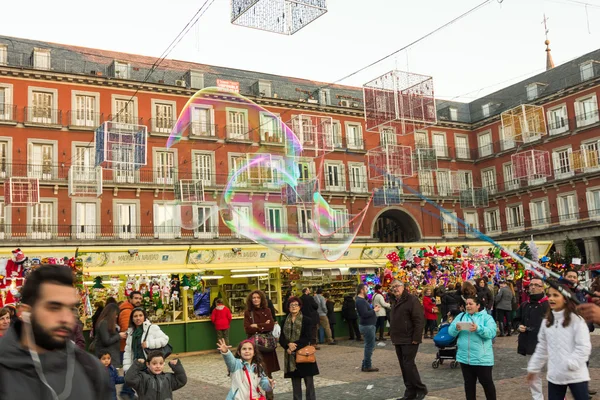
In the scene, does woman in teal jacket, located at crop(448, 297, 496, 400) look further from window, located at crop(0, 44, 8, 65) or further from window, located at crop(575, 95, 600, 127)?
window, located at crop(575, 95, 600, 127)

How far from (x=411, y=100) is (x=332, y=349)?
14.1 meters

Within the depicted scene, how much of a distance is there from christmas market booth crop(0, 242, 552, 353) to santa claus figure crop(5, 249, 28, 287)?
Answer: 20 mm

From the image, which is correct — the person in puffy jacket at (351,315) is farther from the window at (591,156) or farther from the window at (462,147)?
the window at (462,147)

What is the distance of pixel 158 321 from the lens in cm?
1691

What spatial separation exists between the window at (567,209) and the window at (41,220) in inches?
1266

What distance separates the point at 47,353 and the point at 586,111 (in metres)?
43.3

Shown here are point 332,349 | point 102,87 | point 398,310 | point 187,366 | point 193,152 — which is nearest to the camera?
point 398,310

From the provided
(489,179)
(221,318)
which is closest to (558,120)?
(489,179)

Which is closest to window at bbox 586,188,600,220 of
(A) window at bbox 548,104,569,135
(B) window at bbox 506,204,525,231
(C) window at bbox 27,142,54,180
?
(A) window at bbox 548,104,569,135

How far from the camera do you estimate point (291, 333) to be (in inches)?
322

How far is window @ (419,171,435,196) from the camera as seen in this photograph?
44.1 m

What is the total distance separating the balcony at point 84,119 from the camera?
32844 mm

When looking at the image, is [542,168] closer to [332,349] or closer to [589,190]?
[589,190]

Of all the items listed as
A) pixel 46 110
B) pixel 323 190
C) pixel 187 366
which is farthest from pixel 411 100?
pixel 46 110
